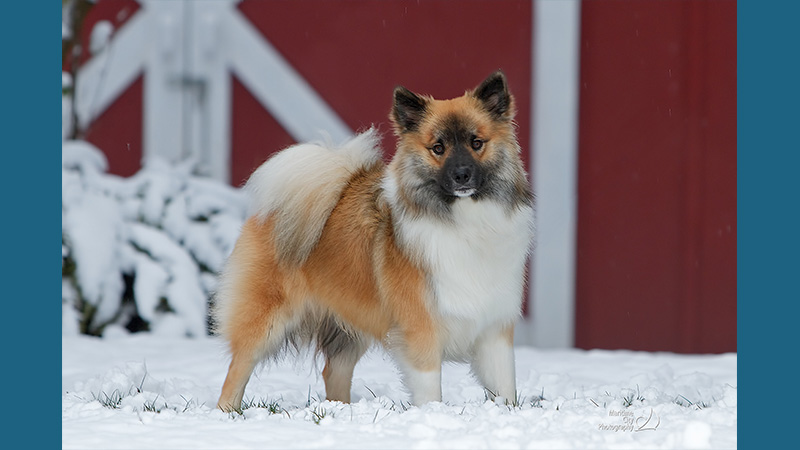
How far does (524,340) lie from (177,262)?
212 cm

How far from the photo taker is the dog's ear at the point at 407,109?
138 inches

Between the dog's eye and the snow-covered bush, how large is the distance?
2.74 m

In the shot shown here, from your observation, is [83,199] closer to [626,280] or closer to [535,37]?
[535,37]

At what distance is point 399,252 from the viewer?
11.5ft

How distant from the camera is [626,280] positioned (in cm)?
569

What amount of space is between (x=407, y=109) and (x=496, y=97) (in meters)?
0.33

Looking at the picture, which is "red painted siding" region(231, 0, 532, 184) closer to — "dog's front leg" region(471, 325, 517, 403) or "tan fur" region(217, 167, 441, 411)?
"tan fur" region(217, 167, 441, 411)

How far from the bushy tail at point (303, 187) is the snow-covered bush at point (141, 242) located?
1.92m

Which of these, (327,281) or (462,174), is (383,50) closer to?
(327,281)

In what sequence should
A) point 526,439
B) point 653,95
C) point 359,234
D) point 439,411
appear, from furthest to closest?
point 653,95 → point 359,234 → point 439,411 → point 526,439

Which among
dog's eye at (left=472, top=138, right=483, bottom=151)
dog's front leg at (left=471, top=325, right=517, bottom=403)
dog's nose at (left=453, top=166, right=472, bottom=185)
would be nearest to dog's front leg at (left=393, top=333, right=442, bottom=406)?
dog's front leg at (left=471, top=325, right=517, bottom=403)

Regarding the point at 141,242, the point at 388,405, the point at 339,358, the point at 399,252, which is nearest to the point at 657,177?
the point at 339,358

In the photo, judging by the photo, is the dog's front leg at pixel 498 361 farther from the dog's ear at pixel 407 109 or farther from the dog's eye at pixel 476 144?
the dog's ear at pixel 407 109

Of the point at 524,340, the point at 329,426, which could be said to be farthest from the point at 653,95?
the point at 329,426
